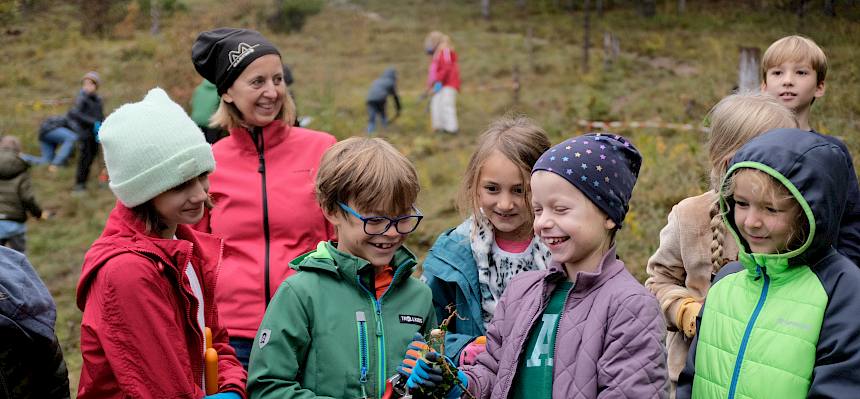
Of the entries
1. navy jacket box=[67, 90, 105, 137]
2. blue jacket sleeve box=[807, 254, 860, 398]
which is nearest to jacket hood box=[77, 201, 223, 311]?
blue jacket sleeve box=[807, 254, 860, 398]

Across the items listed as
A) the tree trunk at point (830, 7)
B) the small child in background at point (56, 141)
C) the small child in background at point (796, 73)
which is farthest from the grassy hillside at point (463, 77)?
the small child in background at point (796, 73)

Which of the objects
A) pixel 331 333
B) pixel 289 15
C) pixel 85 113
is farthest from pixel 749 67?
pixel 289 15

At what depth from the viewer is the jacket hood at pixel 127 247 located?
2613 mm

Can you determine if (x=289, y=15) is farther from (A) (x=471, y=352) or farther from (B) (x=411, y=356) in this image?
(B) (x=411, y=356)

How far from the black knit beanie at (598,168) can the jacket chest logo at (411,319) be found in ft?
2.20

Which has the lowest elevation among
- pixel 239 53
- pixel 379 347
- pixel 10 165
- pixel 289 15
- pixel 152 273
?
pixel 10 165

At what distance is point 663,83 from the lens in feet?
59.9

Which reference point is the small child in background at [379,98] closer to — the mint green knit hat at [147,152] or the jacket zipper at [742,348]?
the mint green knit hat at [147,152]

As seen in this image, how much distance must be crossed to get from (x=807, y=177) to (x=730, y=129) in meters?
0.84

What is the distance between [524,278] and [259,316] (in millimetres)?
1246

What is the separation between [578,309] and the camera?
2576 mm

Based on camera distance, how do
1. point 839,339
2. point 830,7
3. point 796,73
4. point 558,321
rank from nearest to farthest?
point 839,339 → point 558,321 → point 796,73 → point 830,7

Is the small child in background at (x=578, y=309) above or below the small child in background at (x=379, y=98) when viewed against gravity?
above

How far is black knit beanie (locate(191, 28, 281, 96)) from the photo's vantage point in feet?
12.2
